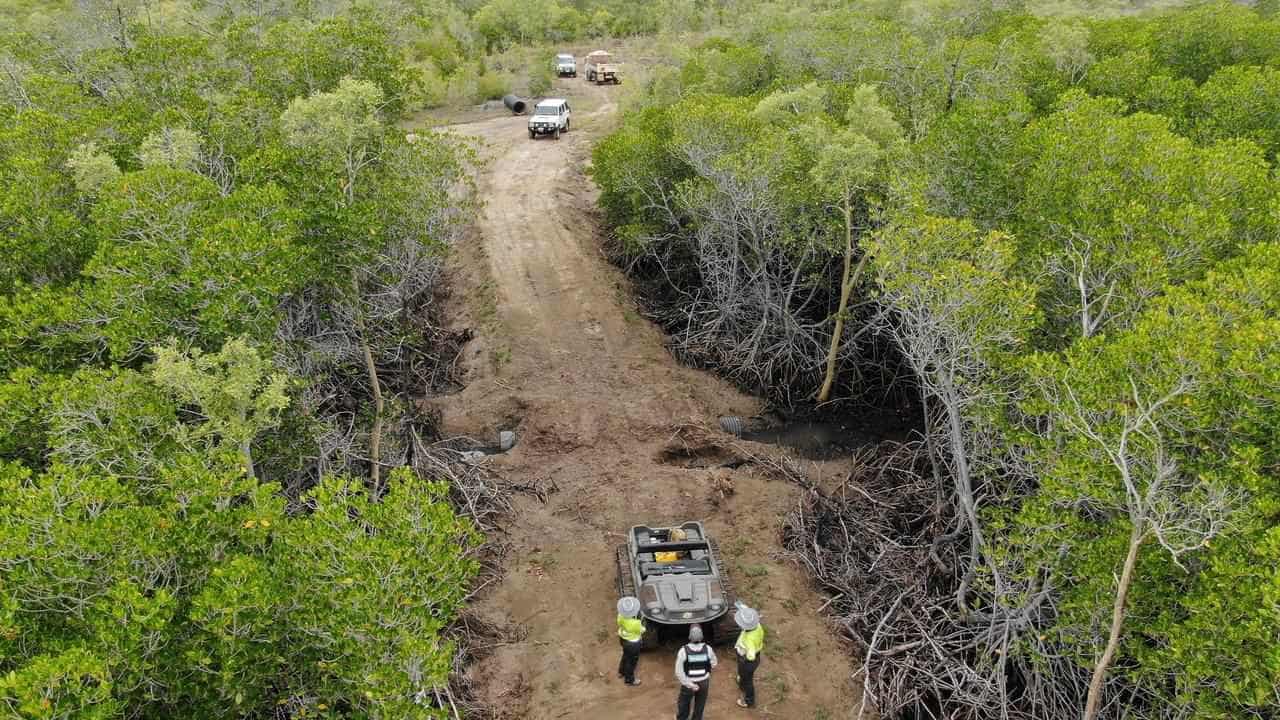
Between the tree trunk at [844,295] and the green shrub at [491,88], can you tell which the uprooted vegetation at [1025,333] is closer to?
the tree trunk at [844,295]

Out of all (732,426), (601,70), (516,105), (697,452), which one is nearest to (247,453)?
(697,452)

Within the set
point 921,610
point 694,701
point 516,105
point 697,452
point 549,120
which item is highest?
point 549,120

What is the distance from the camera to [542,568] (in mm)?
13047

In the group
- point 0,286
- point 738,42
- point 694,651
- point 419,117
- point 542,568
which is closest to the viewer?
point 694,651

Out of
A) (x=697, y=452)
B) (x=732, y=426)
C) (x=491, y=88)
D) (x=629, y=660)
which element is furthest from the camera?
(x=491, y=88)

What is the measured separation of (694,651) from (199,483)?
A: 6202 mm

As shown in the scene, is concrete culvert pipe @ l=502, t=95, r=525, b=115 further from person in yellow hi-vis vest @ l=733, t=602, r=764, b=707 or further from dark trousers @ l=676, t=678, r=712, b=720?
dark trousers @ l=676, t=678, r=712, b=720

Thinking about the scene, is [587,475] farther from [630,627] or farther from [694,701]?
[694,701]

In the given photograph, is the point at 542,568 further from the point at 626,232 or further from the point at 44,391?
the point at 626,232

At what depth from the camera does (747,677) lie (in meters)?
9.97

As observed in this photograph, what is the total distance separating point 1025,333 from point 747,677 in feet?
20.5

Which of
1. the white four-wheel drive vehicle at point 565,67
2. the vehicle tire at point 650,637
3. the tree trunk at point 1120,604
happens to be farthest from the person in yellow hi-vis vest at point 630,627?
the white four-wheel drive vehicle at point 565,67

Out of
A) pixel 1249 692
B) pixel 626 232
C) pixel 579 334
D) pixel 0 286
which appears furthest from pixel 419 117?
pixel 1249 692

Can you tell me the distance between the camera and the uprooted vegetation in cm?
791
